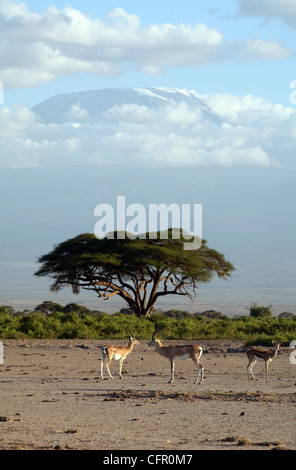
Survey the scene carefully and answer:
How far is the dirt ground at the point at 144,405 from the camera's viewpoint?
1096 cm

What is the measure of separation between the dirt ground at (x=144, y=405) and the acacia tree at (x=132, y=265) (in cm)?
1594

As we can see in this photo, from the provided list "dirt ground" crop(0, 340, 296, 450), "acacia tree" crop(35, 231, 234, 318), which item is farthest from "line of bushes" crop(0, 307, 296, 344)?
"acacia tree" crop(35, 231, 234, 318)

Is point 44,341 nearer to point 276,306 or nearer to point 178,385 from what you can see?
point 178,385

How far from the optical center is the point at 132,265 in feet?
126

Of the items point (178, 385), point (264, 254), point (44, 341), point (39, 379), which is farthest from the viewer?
point (264, 254)

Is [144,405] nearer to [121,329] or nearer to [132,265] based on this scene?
[121,329]

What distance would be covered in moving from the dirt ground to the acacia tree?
1594cm

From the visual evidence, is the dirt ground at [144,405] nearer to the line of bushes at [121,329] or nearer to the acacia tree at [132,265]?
the line of bushes at [121,329]

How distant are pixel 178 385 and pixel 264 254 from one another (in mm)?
155297

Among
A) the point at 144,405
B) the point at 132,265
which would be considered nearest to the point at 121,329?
the point at 132,265

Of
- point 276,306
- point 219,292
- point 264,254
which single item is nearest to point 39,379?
point 276,306

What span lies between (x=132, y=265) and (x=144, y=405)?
80.2ft

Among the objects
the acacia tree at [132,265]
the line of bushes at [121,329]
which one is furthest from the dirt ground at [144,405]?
the acacia tree at [132,265]

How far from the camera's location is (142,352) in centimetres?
2384
